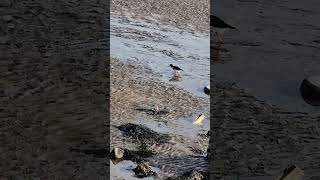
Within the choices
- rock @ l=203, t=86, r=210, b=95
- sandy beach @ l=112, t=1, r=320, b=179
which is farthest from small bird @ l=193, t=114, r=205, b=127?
rock @ l=203, t=86, r=210, b=95

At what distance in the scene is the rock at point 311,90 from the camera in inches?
474

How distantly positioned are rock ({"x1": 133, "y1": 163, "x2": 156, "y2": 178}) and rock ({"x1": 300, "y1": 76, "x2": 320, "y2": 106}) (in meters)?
5.06

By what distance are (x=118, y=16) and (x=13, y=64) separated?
6852mm

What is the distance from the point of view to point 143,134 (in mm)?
9859

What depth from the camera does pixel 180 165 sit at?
880cm

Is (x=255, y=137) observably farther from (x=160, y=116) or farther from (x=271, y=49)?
(x=271, y=49)

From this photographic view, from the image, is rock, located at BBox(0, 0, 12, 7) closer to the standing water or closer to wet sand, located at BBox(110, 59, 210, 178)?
the standing water

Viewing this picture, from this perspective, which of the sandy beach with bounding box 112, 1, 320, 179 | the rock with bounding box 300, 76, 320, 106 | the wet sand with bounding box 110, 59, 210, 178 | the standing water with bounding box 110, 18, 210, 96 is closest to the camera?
the sandy beach with bounding box 112, 1, 320, 179

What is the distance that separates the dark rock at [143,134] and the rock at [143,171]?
111 centimetres

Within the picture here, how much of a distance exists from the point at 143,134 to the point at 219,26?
9.25 metres

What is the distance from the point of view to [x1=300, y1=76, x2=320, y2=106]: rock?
39.5 ft

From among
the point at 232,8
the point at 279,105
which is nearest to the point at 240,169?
the point at 279,105

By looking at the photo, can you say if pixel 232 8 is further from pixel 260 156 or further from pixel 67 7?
pixel 260 156

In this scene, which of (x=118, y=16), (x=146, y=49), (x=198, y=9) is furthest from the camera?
(x=198, y=9)
